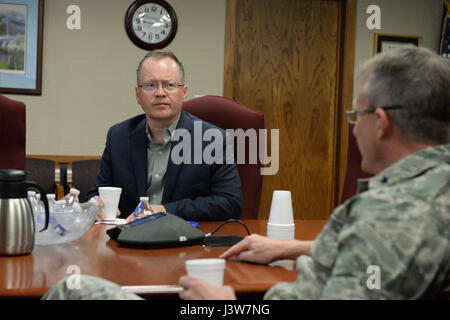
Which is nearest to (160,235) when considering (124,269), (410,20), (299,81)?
(124,269)

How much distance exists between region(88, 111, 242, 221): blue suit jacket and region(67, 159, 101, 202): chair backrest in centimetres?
136

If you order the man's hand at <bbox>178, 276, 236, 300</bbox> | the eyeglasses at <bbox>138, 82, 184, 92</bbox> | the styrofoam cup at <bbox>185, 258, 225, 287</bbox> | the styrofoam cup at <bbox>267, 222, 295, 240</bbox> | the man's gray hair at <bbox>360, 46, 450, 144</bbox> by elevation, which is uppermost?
the eyeglasses at <bbox>138, 82, 184, 92</bbox>

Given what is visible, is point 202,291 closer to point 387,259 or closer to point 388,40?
point 387,259

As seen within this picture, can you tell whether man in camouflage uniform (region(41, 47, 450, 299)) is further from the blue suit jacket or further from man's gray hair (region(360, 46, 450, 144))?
the blue suit jacket

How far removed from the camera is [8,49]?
401 centimetres

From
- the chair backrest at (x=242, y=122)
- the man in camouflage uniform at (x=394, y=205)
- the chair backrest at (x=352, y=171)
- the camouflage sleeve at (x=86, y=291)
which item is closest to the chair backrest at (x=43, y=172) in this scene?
the chair backrest at (x=242, y=122)

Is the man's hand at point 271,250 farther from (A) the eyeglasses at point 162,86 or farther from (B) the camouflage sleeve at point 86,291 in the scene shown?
(A) the eyeglasses at point 162,86

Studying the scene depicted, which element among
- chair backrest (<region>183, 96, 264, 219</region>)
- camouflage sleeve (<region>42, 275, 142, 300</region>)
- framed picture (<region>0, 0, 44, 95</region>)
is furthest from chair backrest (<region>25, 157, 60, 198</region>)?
camouflage sleeve (<region>42, 275, 142, 300</region>)

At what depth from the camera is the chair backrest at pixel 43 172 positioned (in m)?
3.67

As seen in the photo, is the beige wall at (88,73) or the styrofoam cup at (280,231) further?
the beige wall at (88,73)

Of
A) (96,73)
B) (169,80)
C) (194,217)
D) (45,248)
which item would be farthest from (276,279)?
(96,73)

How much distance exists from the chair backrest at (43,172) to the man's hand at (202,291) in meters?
2.98

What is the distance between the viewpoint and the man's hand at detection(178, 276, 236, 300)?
0.90 m
